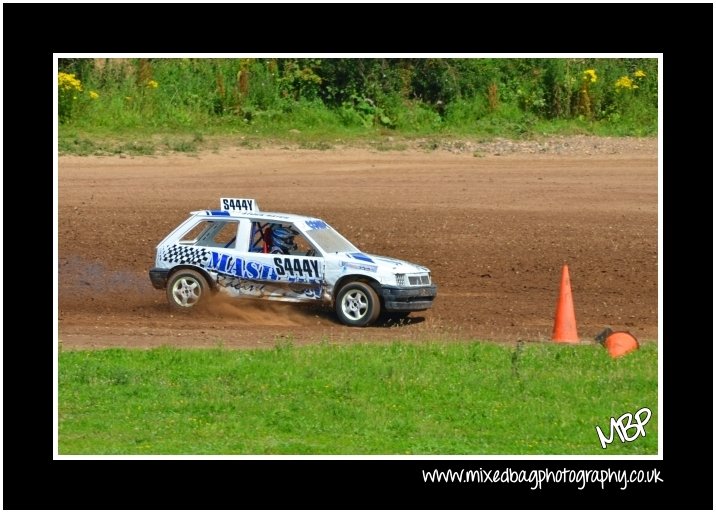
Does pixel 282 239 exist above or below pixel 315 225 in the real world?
below

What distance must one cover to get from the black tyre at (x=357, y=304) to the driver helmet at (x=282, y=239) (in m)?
1.02

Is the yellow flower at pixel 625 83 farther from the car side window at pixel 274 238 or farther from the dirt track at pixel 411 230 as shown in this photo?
the car side window at pixel 274 238

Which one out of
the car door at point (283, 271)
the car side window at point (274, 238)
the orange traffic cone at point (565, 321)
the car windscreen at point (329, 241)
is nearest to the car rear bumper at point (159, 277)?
the car door at point (283, 271)

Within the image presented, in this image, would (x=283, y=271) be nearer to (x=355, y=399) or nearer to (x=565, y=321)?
(x=565, y=321)

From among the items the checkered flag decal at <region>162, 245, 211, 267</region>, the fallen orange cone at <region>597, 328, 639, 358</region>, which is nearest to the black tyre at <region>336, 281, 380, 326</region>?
the checkered flag decal at <region>162, 245, 211, 267</region>

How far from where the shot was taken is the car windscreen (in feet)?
56.9

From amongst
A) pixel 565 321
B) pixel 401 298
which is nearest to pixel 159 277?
pixel 401 298

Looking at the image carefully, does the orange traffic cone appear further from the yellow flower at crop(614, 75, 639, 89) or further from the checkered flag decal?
the yellow flower at crop(614, 75, 639, 89)

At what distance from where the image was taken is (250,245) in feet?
57.2

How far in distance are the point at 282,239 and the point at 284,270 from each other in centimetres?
56

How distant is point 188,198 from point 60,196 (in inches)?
88.0

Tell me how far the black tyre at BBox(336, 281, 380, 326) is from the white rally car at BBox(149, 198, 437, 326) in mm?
13

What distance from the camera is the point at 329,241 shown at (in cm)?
1758

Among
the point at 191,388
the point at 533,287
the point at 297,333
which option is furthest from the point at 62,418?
the point at 533,287
